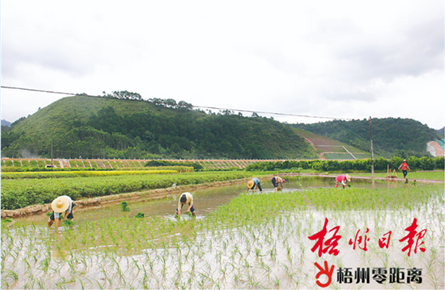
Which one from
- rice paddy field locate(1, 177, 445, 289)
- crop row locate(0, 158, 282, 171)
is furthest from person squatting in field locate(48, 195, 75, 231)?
crop row locate(0, 158, 282, 171)

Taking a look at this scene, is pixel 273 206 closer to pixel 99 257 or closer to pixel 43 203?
pixel 99 257

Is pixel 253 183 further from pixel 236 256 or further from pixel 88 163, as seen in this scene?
pixel 88 163

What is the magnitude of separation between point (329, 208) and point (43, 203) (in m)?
9.41

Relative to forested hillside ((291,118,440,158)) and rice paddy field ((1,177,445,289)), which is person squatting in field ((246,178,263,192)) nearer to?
rice paddy field ((1,177,445,289))

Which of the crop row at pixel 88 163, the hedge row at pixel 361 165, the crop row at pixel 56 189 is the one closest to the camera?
the crop row at pixel 56 189

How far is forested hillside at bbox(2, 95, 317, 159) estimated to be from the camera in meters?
51.9

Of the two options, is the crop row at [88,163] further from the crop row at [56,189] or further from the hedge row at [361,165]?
the crop row at [56,189]

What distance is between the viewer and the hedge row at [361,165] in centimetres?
2631

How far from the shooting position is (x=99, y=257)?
4.46 m

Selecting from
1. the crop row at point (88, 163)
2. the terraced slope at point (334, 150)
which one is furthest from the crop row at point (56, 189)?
the terraced slope at point (334, 150)

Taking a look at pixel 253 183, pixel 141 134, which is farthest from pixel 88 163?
pixel 141 134

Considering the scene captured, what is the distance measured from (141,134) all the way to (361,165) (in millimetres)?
56603

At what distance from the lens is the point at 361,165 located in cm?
2916

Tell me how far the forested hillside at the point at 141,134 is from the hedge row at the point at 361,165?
2747 centimetres
